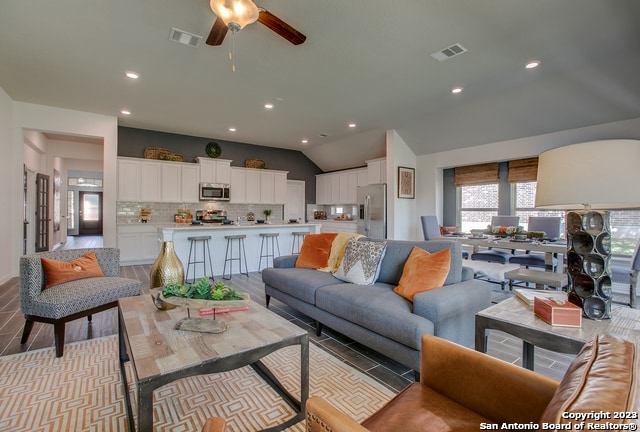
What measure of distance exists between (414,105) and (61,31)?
15.8 feet

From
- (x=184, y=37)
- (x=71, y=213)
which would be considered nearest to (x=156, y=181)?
(x=184, y=37)

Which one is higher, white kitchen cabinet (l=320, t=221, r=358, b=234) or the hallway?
white kitchen cabinet (l=320, t=221, r=358, b=234)

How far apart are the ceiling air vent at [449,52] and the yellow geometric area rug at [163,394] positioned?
3433 millimetres

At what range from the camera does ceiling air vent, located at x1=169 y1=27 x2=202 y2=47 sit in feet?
10.2

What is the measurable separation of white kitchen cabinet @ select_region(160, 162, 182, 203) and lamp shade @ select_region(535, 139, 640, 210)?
717cm

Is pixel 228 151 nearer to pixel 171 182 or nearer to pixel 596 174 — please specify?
pixel 171 182

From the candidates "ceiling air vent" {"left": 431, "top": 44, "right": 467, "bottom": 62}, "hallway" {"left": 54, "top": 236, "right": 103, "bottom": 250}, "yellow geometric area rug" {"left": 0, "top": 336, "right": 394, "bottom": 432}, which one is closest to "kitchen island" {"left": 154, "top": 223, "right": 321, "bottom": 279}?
"yellow geometric area rug" {"left": 0, "top": 336, "right": 394, "bottom": 432}

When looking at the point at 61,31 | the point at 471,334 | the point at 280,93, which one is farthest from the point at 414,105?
the point at 61,31

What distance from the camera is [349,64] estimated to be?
3793 millimetres

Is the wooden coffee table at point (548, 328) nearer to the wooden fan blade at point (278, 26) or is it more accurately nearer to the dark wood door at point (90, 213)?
the wooden fan blade at point (278, 26)

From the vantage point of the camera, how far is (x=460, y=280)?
256 centimetres

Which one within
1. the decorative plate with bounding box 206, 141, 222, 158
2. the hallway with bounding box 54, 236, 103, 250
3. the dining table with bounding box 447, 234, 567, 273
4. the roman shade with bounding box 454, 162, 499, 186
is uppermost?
the decorative plate with bounding box 206, 141, 222, 158

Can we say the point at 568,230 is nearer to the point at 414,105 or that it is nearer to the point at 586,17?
the point at 586,17

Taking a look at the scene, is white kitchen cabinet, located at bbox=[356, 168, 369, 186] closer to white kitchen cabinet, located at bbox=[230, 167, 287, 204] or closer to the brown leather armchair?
white kitchen cabinet, located at bbox=[230, 167, 287, 204]
